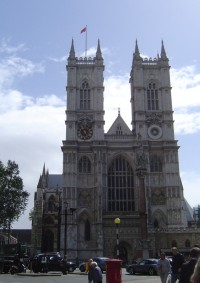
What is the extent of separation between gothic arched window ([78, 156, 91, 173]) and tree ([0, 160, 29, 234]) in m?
10.1

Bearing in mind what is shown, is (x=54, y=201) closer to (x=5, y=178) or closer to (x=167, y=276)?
(x=5, y=178)

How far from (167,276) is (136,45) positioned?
5346cm

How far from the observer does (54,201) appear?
77.5m

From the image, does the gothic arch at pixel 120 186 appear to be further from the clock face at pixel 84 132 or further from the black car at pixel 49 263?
the black car at pixel 49 263

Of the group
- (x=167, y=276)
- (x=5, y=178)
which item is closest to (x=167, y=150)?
(x=5, y=178)

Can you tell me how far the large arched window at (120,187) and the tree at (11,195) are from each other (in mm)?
12671

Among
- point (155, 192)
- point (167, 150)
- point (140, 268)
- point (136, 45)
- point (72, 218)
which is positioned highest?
point (136, 45)

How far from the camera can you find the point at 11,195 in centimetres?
4722

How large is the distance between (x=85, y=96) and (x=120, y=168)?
42.1ft

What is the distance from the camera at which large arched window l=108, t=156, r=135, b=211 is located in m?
55.1

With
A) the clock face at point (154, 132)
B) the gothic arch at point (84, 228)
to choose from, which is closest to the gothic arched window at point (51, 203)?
the gothic arch at point (84, 228)

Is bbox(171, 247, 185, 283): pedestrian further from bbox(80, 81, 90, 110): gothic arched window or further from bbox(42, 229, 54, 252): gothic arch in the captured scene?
bbox(42, 229, 54, 252): gothic arch

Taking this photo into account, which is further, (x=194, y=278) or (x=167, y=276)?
(x=167, y=276)

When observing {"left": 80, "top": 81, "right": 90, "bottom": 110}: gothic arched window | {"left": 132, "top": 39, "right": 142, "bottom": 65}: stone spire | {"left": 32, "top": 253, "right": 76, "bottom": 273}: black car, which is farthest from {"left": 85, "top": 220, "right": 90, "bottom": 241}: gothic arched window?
{"left": 132, "top": 39, "right": 142, "bottom": 65}: stone spire
